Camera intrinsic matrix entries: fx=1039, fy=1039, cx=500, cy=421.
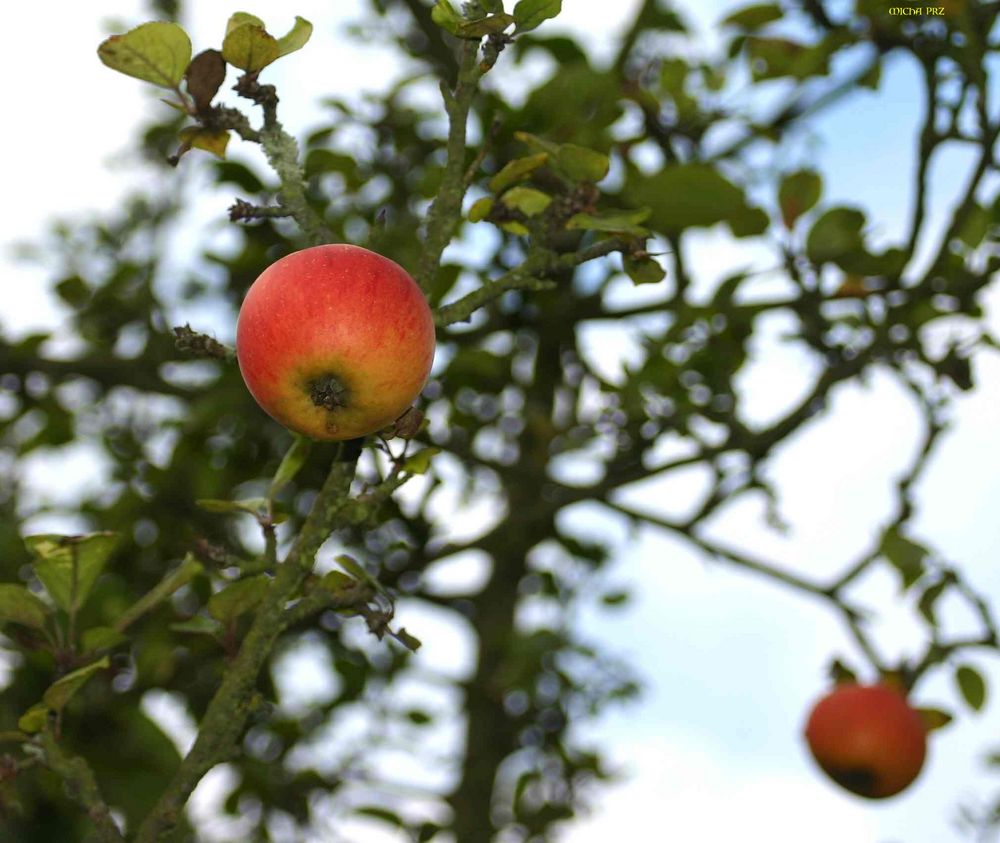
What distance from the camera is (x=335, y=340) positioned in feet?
4.77

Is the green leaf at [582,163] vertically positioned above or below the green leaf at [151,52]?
below

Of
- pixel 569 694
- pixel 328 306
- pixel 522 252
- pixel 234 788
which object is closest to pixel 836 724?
pixel 569 694

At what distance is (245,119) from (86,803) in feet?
3.62

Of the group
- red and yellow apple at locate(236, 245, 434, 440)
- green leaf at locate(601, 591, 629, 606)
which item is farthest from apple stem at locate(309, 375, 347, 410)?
green leaf at locate(601, 591, 629, 606)

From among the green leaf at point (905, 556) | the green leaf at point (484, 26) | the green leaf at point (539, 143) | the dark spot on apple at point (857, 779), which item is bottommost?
the dark spot on apple at point (857, 779)

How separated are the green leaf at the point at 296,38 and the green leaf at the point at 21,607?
0.97 meters

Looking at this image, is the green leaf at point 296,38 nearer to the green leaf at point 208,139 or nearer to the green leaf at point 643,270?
the green leaf at point 208,139

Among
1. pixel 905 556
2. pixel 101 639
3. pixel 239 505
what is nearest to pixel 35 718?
pixel 101 639

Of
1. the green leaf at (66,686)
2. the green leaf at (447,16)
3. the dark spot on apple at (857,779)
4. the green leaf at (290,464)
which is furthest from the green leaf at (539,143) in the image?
the dark spot on apple at (857,779)

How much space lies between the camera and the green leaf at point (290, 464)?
5.80ft

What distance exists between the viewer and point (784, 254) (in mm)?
2850

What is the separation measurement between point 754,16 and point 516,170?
6.04ft

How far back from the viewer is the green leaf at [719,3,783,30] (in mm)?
3143

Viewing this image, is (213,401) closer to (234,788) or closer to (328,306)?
(234,788)
